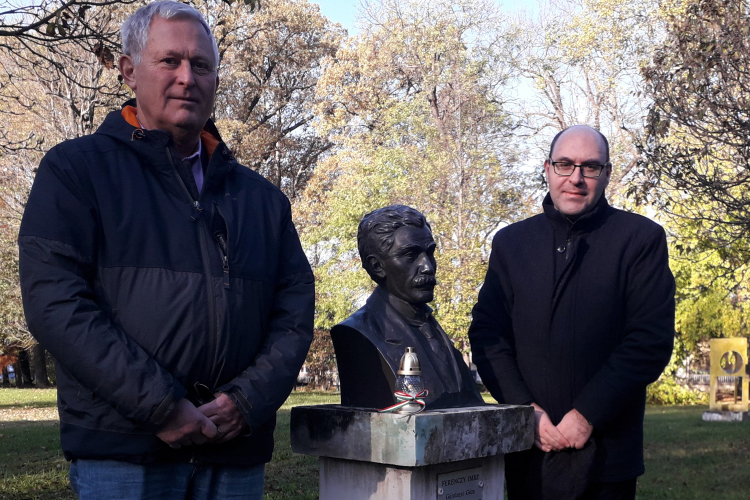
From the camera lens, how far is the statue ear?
3492mm

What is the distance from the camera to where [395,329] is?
134 inches

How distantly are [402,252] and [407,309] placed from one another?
10.1 inches

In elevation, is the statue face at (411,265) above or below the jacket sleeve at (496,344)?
above

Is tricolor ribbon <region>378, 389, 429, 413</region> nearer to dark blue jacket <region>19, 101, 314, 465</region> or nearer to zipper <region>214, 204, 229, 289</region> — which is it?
dark blue jacket <region>19, 101, 314, 465</region>

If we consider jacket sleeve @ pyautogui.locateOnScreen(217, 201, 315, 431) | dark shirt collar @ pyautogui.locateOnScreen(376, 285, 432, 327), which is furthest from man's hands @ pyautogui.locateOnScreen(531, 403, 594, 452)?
jacket sleeve @ pyautogui.locateOnScreen(217, 201, 315, 431)

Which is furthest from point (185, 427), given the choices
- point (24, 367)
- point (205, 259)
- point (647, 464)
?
point (24, 367)

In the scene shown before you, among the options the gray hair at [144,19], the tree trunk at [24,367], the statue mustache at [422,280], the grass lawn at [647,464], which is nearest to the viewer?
the gray hair at [144,19]

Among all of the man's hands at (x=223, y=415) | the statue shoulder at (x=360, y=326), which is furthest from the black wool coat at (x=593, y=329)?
the man's hands at (x=223, y=415)

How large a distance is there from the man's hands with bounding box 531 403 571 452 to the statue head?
656 mm

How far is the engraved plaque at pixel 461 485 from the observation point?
10.6 ft

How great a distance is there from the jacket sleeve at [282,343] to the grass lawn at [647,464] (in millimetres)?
4982

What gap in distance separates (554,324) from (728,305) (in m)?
19.1

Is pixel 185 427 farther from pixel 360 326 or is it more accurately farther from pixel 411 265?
pixel 411 265

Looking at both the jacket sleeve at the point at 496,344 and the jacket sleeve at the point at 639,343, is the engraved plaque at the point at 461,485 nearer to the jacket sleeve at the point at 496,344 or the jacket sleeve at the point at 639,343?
the jacket sleeve at the point at 496,344
